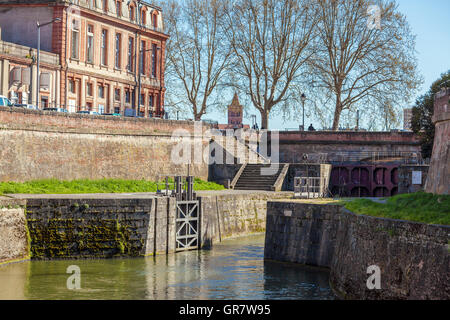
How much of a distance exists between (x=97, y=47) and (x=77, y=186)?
63.7 feet

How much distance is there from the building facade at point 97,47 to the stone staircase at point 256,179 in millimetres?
8988

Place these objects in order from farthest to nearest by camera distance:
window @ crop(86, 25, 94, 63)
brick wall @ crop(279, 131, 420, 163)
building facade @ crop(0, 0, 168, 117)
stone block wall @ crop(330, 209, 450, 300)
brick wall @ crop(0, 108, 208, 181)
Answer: brick wall @ crop(279, 131, 420, 163) → window @ crop(86, 25, 94, 63) → building facade @ crop(0, 0, 168, 117) → brick wall @ crop(0, 108, 208, 181) → stone block wall @ crop(330, 209, 450, 300)

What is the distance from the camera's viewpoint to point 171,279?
26.9m

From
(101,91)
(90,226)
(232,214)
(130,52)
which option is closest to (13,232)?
(90,226)

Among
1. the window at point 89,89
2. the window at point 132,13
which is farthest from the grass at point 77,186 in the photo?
the window at point 132,13

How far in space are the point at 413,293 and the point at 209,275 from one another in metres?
11.0

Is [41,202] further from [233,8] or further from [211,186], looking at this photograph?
[233,8]

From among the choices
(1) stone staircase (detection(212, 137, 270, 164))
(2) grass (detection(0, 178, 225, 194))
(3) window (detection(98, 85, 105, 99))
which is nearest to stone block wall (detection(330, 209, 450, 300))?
(2) grass (detection(0, 178, 225, 194))

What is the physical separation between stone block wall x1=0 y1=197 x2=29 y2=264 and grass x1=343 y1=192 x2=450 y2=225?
1259cm

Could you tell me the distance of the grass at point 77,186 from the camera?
1409 inches

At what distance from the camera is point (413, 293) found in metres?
18.0

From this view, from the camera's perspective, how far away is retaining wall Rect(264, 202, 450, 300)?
17406 millimetres

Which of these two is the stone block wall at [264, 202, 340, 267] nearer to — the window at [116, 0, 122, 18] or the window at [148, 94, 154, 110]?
the window at [116, 0, 122, 18]
